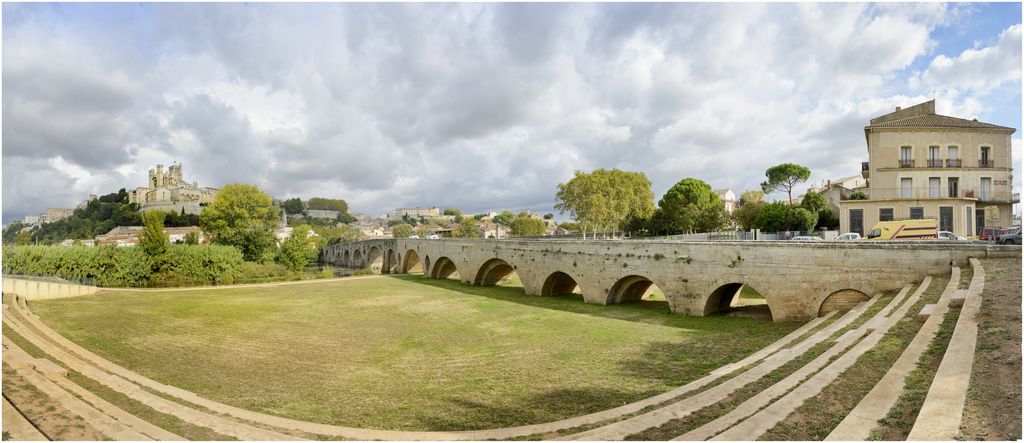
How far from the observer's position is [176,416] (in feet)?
24.3

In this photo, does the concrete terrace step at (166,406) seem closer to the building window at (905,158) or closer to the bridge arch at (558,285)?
the bridge arch at (558,285)

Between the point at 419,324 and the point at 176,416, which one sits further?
the point at 419,324

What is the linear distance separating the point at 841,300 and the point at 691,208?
1537 inches

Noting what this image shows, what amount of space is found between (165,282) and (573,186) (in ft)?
121

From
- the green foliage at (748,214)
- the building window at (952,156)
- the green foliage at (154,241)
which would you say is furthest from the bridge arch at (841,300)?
the green foliage at (154,241)

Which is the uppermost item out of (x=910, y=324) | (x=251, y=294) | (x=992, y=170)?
(x=992, y=170)

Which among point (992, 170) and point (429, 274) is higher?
point (992, 170)

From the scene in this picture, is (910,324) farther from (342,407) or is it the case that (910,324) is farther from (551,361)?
(342,407)

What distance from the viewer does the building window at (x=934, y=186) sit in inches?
1114

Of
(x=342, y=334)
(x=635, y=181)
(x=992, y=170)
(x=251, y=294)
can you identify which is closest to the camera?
(x=342, y=334)

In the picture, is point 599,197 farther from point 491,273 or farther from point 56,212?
point 56,212

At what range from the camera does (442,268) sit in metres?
44.1

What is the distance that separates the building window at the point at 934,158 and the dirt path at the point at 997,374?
2549cm

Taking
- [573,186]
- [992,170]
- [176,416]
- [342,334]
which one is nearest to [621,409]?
[176,416]
